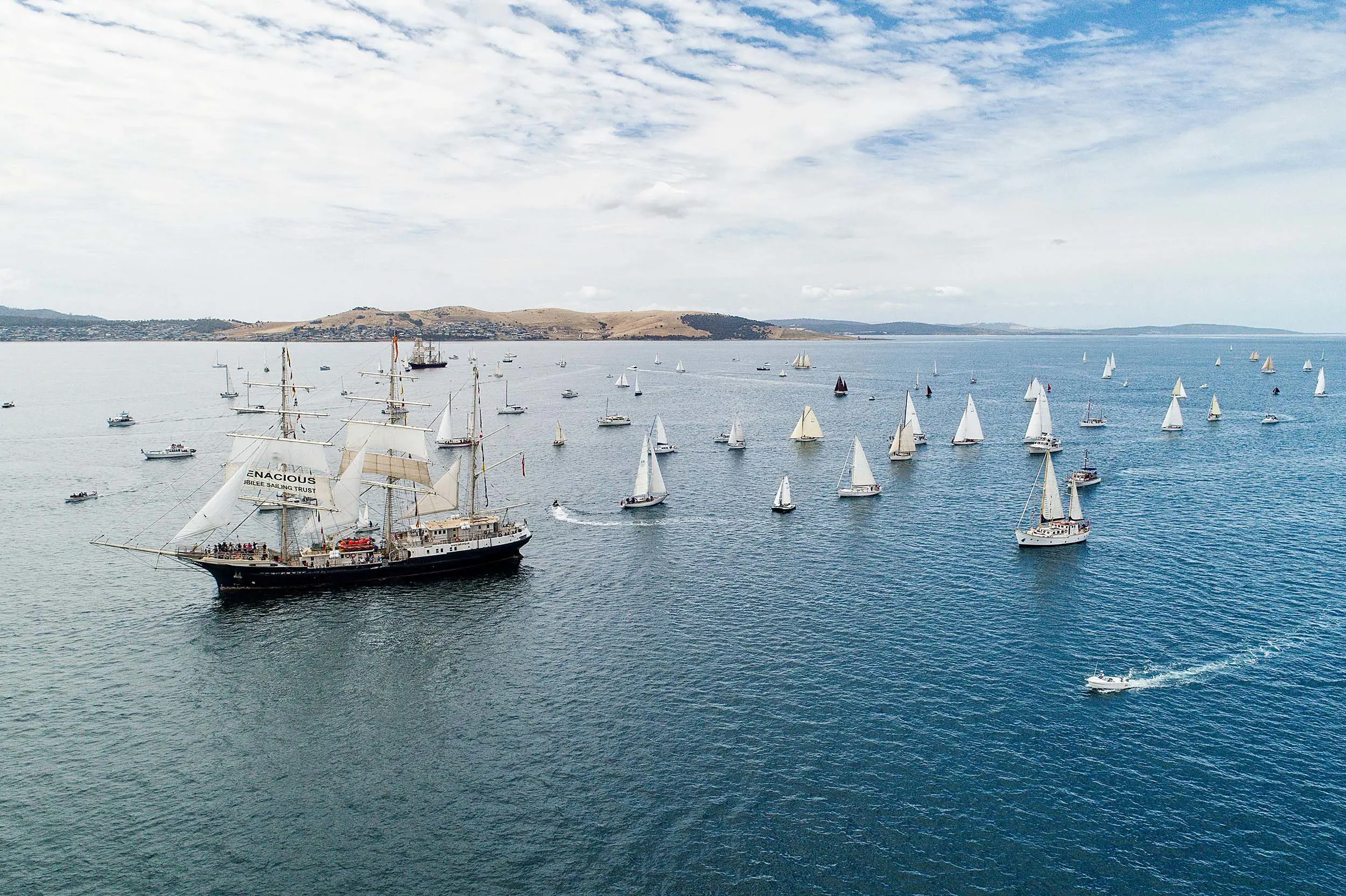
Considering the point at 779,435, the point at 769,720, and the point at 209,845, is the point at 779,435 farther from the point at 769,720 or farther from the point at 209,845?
the point at 209,845

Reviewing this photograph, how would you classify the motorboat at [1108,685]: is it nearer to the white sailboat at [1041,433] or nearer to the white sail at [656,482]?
the white sail at [656,482]

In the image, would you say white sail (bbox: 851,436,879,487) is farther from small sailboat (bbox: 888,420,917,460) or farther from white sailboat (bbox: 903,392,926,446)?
white sailboat (bbox: 903,392,926,446)

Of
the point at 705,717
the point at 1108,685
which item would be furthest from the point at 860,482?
the point at 705,717

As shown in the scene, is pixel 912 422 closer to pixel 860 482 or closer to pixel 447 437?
pixel 860 482

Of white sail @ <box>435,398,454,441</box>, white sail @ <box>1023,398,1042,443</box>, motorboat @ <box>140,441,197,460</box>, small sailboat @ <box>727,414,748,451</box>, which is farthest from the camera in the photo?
white sail @ <box>435,398,454,441</box>

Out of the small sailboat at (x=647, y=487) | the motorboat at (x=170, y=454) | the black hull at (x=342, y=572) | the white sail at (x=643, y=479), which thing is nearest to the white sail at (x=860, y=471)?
the small sailboat at (x=647, y=487)

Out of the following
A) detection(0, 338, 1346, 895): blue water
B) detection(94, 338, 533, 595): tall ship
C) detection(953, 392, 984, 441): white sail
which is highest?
detection(953, 392, 984, 441): white sail

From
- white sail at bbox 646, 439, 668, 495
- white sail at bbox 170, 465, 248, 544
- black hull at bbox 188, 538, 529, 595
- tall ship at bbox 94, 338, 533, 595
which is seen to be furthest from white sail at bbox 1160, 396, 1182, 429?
white sail at bbox 170, 465, 248, 544
